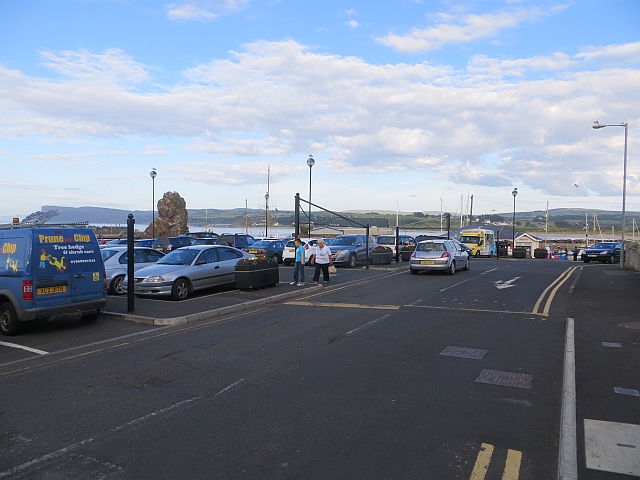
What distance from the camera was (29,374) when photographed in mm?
7625

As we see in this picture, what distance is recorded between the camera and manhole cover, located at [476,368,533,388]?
7000 mm

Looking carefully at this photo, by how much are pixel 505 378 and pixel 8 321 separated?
356 inches

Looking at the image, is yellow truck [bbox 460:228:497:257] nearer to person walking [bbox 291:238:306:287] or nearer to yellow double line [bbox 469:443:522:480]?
person walking [bbox 291:238:306:287]

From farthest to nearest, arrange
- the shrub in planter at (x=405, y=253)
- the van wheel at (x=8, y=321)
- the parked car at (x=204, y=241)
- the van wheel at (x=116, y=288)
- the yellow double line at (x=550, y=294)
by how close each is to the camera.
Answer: the shrub in planter at (x=405, y=253), the parked car at (x=204, y=241), the van wheel at (x=116, y=288), the yellow double line at (x=550, y=294), the van wheel at (x=8, y=321)

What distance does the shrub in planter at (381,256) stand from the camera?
91.1 feet

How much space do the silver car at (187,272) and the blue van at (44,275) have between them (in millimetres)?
3247

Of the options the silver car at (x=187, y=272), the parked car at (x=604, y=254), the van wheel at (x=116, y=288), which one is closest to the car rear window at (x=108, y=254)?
the van wheel at (x=116, y=288)

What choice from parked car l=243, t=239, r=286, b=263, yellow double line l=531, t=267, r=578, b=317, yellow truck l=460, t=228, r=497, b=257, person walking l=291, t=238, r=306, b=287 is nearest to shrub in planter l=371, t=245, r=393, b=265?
parked car l=243, t=239, r=286, b=263

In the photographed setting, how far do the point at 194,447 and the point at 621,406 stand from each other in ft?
15.6

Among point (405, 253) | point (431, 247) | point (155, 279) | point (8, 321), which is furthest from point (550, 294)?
point (405, 253)

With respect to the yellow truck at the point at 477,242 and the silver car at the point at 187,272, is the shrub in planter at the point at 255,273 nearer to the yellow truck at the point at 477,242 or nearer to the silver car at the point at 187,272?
the silver car at the point at 187,272

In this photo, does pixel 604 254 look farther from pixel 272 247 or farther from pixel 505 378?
pixel 505 378

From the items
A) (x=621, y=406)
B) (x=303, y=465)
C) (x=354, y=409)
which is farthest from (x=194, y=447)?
(x=621, y=406)

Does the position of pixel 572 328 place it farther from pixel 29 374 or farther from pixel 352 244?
pixel 352 244
